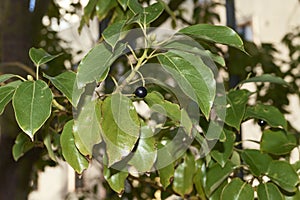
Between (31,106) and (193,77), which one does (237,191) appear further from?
(31,106)

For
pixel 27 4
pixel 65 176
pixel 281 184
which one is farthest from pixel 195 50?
pixel 65 176

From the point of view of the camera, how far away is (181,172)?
87 centimetres

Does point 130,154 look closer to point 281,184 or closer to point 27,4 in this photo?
point 281,184

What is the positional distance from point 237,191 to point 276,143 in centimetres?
13

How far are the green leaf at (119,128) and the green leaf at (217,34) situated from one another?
0.11 metres

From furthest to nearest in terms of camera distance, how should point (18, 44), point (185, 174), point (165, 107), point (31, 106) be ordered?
point (18, 44) → point (185, 174) → point (165, 107) → point (31, 106)

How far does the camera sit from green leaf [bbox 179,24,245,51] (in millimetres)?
617

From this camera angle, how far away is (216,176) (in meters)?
0.79

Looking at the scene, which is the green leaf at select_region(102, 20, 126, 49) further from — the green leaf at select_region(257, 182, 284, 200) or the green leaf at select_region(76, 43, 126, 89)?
the green leaf at select_region(257, 182, 284, 200)

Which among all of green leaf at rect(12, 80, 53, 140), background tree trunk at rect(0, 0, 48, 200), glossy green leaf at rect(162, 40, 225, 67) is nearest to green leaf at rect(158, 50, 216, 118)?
glossy green leaf at rect(162, 40, 225, 67)

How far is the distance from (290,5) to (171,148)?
293 centimetres

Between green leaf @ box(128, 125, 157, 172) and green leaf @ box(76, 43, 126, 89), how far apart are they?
110 millimetres

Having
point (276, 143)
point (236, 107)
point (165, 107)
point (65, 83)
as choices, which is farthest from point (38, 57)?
point (276, 143)

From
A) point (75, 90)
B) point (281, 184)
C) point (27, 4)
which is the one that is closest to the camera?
point (75, 90)
